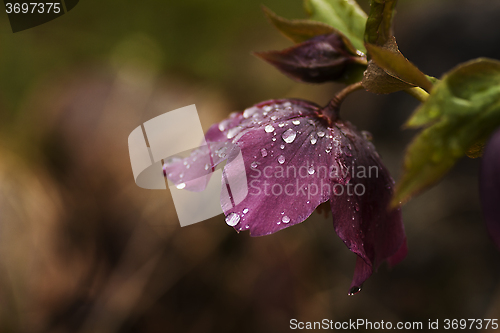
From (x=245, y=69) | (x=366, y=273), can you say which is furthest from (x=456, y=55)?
(x=366, y=273)

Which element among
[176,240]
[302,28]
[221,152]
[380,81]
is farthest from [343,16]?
[176,240]

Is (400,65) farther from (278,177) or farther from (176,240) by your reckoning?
(176,240)

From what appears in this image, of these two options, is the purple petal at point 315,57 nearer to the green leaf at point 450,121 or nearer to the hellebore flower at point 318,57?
the hellebore flower at point 318,57

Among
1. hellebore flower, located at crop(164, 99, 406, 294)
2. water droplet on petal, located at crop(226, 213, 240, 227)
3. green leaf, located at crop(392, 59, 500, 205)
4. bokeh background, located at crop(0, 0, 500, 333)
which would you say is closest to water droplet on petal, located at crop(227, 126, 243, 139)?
hellebore flower, located at crop(164, 99, 406, 294)

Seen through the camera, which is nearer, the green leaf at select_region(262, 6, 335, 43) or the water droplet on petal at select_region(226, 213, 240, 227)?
the water droplet on petal at select_region(226, 213, 240, 227)

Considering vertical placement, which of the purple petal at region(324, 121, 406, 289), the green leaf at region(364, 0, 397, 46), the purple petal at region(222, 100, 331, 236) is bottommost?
the purple petal at region(324, 121, 406, 289)

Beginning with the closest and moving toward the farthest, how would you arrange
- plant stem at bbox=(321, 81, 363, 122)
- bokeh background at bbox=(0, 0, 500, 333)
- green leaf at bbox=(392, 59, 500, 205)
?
green leaf at bbox=(392, 59, 500, 205) → plant stem at bbox=(321, 81, 363, 122) → bokeh background at bbox=(0, 0, 500, 333)

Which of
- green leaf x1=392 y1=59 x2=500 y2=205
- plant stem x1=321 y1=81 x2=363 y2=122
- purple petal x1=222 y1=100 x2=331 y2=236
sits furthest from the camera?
plant stem x1=321 y1=81 x2=363 y2=122

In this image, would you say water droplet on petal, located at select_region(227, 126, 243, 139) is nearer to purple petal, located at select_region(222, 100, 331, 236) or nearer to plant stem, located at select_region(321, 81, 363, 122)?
purple petal, located at select_region(222, 100, 331, 236)
